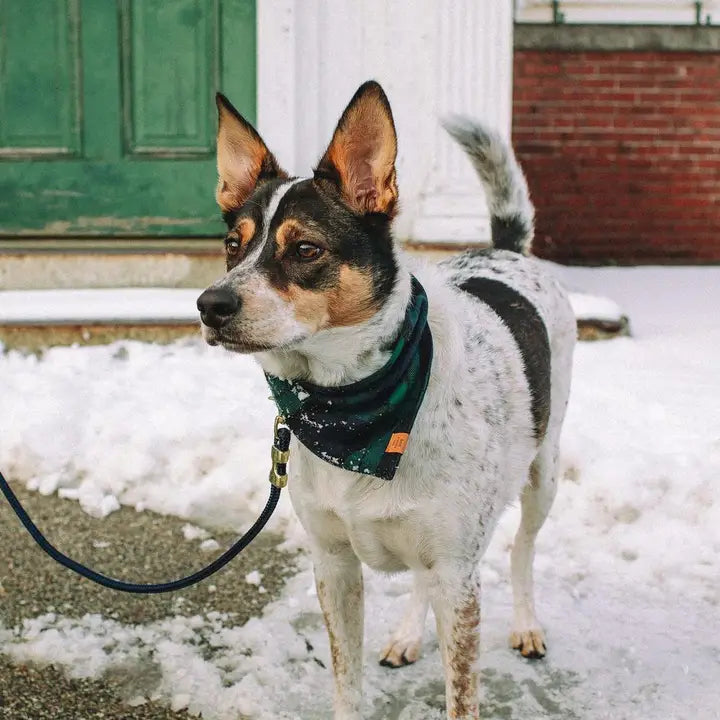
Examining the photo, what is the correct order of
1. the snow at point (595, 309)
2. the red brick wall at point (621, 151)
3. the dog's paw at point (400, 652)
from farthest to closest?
1. the red brick wall at point (621, 151)
2. the snow at point (595, 309)
3. the dog's paw at point (400, 652)

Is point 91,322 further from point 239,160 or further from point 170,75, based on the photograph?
point 239,160

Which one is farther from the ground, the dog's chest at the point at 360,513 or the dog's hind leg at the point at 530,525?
the dog's chest at the point at 360,513

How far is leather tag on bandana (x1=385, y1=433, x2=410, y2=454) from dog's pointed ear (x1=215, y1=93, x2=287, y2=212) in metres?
0.75

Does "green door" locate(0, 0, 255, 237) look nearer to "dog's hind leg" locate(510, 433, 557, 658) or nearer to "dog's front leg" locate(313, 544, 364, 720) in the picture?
"dog's hind leg" locate(510, 433, 557, 658)

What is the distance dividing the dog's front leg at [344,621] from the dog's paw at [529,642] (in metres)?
0.69

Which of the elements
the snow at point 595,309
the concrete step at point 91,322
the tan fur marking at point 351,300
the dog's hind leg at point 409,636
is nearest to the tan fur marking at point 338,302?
the tan fur marking at point 351,300

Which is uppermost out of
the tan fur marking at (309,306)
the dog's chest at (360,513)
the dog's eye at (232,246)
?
the dog's eye at (232,246)

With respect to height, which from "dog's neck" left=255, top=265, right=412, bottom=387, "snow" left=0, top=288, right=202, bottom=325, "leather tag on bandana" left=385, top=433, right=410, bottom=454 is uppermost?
"dog's neck" left=255, top=265, right=412, bottom=387

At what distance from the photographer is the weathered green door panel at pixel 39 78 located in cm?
621

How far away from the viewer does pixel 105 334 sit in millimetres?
5707

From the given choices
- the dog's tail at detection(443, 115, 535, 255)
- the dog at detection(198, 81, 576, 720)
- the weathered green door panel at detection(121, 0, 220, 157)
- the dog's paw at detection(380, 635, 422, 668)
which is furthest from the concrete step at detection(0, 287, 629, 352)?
the dog at detection(198, 81, 576, 720)

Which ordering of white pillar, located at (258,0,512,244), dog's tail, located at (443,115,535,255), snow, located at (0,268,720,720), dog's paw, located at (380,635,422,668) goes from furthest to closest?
white pillar, located at (258,0,512,244) < dog's tail, located at (443,115,535,255) < dog's paw, located at (380,635,422,668) < snow, located at (0,268,720,720)

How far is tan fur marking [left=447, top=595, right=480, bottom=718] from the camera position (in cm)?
256

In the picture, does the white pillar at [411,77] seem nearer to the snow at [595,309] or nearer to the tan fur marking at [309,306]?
the snow at [595,309]
